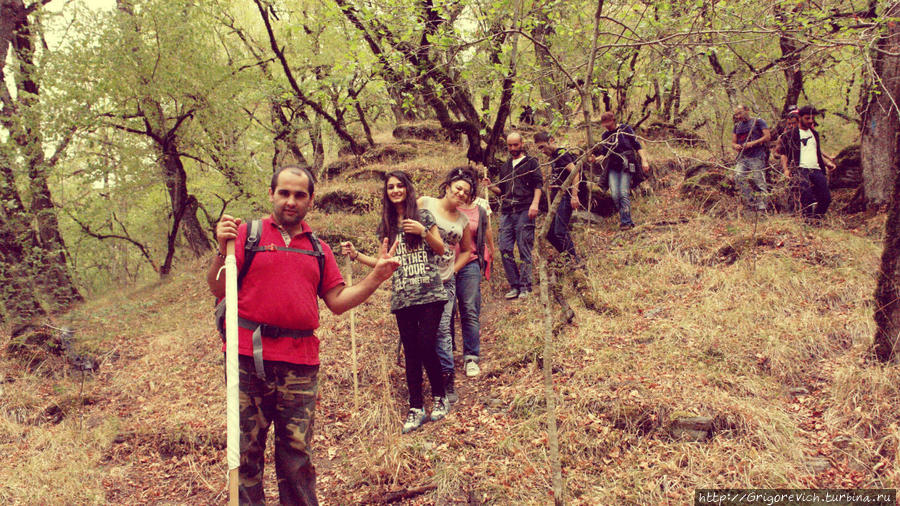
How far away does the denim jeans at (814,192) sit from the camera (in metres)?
7.31

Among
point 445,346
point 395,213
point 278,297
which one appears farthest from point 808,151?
point 278,297

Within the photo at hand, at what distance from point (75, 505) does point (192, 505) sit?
2.88 feet

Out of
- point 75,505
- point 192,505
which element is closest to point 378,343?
point 192,505

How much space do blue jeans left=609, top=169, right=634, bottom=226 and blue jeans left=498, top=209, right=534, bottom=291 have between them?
7.21 ft

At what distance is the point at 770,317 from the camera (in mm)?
4984

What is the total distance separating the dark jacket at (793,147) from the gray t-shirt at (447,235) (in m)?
→ 5.79

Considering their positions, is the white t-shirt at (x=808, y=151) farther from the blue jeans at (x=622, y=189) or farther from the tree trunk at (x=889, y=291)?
the tree trunk at (x=889, y=291)

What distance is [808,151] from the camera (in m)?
7.20

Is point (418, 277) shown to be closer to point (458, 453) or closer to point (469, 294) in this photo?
point (469, 294)

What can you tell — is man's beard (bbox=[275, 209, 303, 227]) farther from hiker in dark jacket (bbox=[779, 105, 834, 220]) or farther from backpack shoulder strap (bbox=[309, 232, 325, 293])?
hiker in dark jacket (bbox=[779, 105, 834, 220])

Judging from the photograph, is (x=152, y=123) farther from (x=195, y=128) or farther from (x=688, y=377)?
(x=688, y=377)

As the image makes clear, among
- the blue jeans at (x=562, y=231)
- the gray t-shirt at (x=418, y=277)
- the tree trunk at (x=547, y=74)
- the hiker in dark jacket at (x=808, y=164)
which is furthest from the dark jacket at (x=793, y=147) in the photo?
the gray t-shirt at (x=418, y=277)

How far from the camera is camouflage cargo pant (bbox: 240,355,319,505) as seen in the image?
8.34ft

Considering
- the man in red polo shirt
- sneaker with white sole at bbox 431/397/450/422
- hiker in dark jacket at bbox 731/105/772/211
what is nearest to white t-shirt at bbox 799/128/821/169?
hiker in dark jacket at bbox 731/105/772/211
